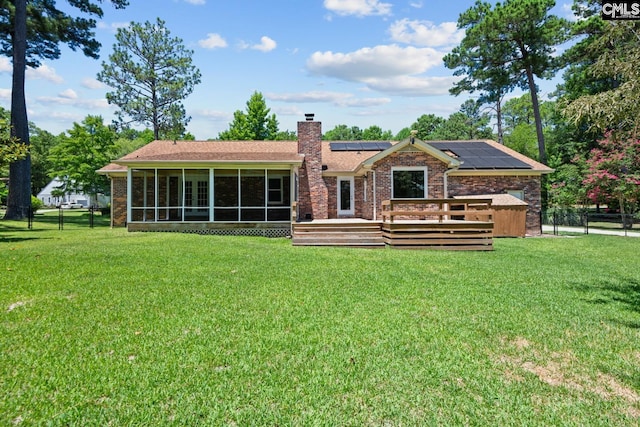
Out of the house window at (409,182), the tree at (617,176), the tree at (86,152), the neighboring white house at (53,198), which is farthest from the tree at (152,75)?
the neighboring white house at (53,198)

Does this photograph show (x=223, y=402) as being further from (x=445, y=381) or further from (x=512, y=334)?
(x=512, y=334)

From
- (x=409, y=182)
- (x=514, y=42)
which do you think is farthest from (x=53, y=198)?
(x=514, y=42)

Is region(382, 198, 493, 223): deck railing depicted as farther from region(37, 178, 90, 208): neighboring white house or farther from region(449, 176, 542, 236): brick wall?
region(37, 178, 90, 208): neighboring white house

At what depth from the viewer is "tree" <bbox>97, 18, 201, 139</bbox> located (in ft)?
99.7

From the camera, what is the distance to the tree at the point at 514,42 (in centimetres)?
2405

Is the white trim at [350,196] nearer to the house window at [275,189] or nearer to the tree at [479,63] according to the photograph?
the house window at [275,189]

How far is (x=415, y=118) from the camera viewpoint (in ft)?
190

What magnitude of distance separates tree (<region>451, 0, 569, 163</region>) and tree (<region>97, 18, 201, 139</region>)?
22.6m

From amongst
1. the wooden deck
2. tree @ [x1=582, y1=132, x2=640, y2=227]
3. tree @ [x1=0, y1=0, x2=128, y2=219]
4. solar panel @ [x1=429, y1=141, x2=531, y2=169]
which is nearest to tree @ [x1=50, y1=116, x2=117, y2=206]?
tree @ [x1=0, y1=0, x2=128, y2=219]

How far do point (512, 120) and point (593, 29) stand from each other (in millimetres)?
40808

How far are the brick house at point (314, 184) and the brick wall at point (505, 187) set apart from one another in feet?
0.15

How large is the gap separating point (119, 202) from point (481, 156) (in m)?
18.0

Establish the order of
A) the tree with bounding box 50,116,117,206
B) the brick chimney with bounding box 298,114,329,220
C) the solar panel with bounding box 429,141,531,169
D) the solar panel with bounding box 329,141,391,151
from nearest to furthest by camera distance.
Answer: the brick chimney with bounding box 298,114,329,220, the solar panel with bounding box 429,141,531,169, the solar panel with bounding box 329,141,391,151, the tree with bounding box 50,116,117,206

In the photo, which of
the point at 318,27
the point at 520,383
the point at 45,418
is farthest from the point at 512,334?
the point at 318,27
